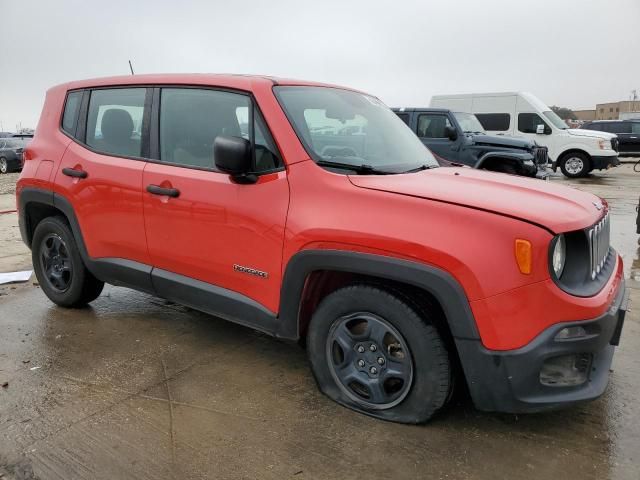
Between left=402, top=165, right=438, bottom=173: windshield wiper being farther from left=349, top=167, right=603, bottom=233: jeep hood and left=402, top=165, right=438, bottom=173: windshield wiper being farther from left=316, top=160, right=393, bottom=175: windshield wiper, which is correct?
left=316, top=160, right=393, bottom=175: windshield wiper

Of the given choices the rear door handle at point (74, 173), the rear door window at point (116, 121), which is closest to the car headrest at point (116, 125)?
the rear door window at point (116, 121)

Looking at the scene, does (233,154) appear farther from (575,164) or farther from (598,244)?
(575,164)

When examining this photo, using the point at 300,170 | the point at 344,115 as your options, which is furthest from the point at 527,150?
the point at 300,170

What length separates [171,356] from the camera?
11.5 feet

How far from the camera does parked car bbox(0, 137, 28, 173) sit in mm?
18766

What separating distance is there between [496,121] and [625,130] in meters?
8.06

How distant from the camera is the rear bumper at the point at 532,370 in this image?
2213mm

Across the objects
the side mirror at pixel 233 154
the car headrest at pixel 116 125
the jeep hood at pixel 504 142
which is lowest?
the jeep hood at pixel 504 142

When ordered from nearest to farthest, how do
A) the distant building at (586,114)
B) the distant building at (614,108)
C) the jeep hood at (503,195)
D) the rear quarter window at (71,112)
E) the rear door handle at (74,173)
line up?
the jeep hood at (503,195)
the rear door handle at (74,173)
the rear quarter window at (71,112)
the distant building at (614,108)
the distant building at (586,114)

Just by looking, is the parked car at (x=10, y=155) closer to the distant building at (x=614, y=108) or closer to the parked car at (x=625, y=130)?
the parked car at (x=625, y=130)

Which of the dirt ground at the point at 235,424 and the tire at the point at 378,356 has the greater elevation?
the tire at the point at 378,356

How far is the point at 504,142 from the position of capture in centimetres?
1038

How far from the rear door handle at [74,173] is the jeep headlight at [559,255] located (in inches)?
123

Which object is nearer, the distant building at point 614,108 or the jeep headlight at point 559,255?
the jeep headlight at point 559,255
